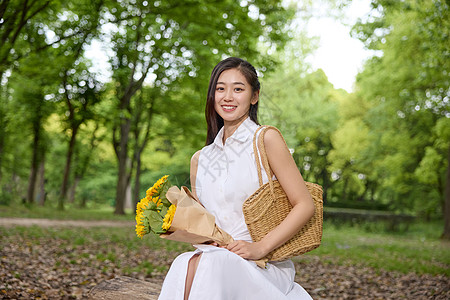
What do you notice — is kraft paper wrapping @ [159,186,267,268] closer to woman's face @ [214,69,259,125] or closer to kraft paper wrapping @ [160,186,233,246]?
kraft paper wrapping @ [160,186,233,246]

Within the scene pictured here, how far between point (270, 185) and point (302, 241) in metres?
0.32

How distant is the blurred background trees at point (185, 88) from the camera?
1188 cm

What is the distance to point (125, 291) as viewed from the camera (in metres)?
3.51

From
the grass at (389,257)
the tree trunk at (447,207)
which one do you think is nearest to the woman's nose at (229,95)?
the grass at (389,257)

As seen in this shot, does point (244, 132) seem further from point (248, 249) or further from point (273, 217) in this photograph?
point (248, 249)

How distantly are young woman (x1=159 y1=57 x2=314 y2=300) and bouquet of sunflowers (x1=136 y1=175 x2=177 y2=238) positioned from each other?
0.21 metres

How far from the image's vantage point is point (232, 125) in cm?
252

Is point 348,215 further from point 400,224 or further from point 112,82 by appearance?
point 112,82

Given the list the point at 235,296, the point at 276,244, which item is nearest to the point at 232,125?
the point at 276,244

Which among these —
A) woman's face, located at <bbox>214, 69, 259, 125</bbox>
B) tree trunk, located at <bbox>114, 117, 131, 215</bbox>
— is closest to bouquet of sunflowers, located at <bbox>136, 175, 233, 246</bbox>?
woman's face, located at <bbox>214, 69, 259, 125</bbox>

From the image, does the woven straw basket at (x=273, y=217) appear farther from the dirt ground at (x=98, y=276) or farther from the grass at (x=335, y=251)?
the grass at (x=335, y=251)

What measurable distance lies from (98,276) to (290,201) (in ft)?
17.3

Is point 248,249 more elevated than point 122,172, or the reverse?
point 122,172

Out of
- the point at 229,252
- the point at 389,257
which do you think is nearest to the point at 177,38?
the point at 389,257
